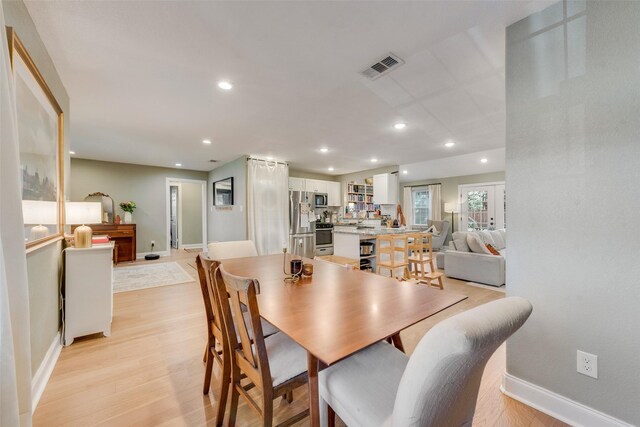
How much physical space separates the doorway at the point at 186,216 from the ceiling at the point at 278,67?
12.9 feet

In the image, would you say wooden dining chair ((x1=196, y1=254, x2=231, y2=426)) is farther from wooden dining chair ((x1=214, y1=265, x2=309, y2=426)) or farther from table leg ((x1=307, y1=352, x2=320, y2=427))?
table leg ((x1=307, y1=352, x2=320, y2=427))

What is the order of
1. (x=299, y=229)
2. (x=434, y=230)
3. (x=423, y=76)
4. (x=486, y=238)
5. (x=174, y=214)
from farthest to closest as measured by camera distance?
(x=174, y=214)
(x=434, y=230)
(x=299, y=229)
(x=486, y=238)
(x=423, y=76)

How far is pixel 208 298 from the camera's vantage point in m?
1.55

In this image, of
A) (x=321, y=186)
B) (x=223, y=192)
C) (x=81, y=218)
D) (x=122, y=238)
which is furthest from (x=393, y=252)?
(x=122, y=238)

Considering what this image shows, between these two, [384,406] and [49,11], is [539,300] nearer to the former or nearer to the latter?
[384,406]

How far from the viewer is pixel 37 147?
1637mm

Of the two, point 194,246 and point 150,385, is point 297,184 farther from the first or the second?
point 150,385

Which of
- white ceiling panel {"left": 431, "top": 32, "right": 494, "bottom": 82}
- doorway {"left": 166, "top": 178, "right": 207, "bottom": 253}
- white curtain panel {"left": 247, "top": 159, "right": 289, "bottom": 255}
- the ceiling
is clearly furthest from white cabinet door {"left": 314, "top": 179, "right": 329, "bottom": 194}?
white ceiling panel {"left": 431, "top": 32, "right": 494, "bottom": 82}

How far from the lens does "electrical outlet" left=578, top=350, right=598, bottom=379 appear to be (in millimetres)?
1333

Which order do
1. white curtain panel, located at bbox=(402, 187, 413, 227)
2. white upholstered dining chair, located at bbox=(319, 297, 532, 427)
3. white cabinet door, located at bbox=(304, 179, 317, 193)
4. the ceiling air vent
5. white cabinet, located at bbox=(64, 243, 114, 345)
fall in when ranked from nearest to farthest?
white upholstered dining chair, located at bbox=(319, 297, 532, 427) → the ceiling air vent → white cabinet, located at bbox=(64, 243, 114, 345) → white cabinet door, located at bbox=(304, 179, 317, 193) → white curtain panel, located at bbox=(402, 187, 413, 227)

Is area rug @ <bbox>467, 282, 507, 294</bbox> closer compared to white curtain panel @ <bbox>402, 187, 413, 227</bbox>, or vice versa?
area rug @ <bbox>467, 282, 507, 294</bbox>

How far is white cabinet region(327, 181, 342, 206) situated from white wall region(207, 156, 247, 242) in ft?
8.91

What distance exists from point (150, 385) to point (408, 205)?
8657 mm

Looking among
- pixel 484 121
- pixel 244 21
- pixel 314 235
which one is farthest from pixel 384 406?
pixel 314 235
